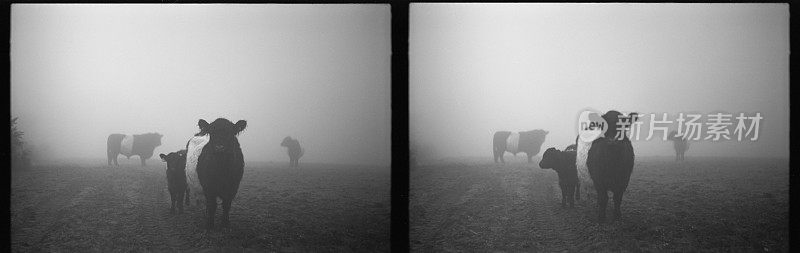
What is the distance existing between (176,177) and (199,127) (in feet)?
1.45

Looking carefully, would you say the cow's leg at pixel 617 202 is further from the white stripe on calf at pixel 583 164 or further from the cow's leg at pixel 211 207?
the cow's leg at pixel 211 207

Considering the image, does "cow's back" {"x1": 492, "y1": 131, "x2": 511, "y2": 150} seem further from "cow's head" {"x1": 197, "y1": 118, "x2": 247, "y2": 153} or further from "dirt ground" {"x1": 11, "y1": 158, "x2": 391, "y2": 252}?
"cow's head" {"x1": 197, "y1": 118, "x2": 247, "y2": 153}

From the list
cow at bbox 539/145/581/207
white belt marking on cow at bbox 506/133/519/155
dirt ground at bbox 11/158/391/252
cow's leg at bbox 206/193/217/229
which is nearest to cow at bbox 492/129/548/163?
white belt marking on cow at bbox 506/133/519/155

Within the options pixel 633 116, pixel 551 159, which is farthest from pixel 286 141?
pixel 633 116

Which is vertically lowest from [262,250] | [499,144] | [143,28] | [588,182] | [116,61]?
[262,250]

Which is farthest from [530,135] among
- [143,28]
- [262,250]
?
[143,28]

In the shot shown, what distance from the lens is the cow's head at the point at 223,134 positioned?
350 cm

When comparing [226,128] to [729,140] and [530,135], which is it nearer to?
[530,135]

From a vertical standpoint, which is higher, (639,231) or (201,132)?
(201,132)

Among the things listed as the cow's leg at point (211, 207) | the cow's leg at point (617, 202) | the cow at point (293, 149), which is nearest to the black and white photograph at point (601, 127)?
the cow's leg at point (617, 202)

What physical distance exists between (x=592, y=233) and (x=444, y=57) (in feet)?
5.85

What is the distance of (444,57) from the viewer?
3502 millimetres

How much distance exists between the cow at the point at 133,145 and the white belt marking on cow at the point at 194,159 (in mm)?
251

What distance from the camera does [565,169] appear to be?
351 centimetres
